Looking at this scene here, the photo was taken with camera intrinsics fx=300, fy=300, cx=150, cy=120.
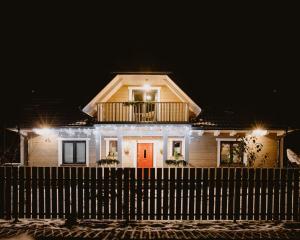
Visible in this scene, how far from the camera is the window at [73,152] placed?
19734 millimetres

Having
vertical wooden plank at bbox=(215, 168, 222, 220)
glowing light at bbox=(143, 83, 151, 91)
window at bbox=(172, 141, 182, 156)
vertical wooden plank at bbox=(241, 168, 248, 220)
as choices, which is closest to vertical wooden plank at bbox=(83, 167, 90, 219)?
vertical wooden plank at bbox=(215, 168, 222, 220)

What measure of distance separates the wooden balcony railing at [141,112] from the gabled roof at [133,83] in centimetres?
51

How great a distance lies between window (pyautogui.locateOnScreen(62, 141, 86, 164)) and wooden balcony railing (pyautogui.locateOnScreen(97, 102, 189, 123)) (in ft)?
9.43

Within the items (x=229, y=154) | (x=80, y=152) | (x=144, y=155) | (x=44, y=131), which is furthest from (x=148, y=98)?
(x=44, y=131)

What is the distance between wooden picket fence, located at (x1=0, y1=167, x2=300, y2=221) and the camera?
7547mm

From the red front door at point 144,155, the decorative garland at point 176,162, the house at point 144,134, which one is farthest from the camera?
the red front door at point 144,155

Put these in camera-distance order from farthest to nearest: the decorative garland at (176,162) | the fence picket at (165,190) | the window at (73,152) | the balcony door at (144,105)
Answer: the window at (73,152) → the balcony door at (144,105) → the decorative garland at (176,162) → the fence picket at (165,190)

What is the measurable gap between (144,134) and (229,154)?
19.3 ft

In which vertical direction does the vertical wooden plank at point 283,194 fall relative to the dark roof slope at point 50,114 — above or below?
below

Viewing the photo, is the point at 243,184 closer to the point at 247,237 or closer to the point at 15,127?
the point at 247,237

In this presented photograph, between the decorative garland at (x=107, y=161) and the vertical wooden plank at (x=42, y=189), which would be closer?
the vertical wooden plank at (x=42, y=189)

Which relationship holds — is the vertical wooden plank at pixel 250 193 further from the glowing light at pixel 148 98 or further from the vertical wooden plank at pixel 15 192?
the glowing light at pixel 148 98

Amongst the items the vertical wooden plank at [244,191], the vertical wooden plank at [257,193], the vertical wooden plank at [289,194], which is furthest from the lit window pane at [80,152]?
the vertical wooden plank at [289,194]

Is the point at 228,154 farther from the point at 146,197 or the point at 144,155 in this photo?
the point at 146,197
